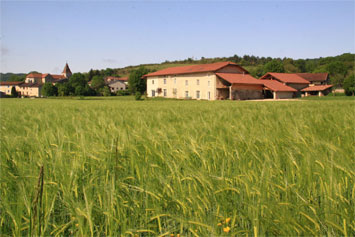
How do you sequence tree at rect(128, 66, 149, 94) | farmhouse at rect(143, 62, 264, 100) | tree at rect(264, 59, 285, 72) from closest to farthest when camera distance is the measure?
farmhouse at rect(143, 62, 264, 100)
tree at rect(128, 66, 149, 94)
tree at rect(264, 59, 285, 72)

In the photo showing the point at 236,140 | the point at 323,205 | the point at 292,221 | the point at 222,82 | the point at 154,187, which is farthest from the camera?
the point at 222,82

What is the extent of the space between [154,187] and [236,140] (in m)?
1.63

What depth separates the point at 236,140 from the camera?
10.7 ft

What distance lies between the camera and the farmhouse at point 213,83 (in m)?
45.1

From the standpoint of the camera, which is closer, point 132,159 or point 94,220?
point 94,220

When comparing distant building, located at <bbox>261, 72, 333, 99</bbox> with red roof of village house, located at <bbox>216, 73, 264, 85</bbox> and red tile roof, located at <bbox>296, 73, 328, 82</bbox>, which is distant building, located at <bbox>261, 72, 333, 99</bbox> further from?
red roof of village house, located at <bbox>216, 73, 264, 85</bbox>

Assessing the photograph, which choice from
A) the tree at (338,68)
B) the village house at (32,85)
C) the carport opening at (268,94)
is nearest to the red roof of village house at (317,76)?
the tree at (338,68)

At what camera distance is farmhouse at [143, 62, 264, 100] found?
45.1m

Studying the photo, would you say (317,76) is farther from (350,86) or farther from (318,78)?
(350,86)

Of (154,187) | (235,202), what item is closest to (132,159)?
(154,187)

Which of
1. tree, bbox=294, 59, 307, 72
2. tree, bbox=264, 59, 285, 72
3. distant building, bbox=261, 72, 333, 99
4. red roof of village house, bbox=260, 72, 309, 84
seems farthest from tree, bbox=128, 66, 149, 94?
tree, bbox=294, 59, 307, 72

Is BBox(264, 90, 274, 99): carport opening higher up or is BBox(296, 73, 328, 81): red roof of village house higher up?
BBox(296, 73, 328, 81): red roof of village house

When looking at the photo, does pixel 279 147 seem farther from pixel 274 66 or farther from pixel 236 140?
pixel 274 66

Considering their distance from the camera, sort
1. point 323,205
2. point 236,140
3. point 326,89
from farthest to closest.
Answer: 1. point 326,89
2. point 236,140
3. point 323,205
